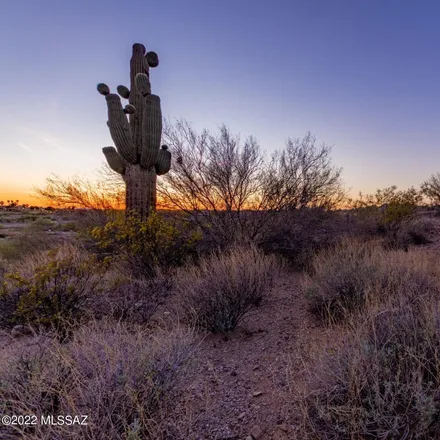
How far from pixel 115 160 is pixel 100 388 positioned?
663cm

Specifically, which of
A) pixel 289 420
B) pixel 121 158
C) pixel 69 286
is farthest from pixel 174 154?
pixel 289 420

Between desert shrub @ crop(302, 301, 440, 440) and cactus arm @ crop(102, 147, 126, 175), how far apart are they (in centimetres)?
678

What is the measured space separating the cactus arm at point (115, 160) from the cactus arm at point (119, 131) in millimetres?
193

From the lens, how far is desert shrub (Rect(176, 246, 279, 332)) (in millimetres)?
3887

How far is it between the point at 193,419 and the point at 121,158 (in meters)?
6.76

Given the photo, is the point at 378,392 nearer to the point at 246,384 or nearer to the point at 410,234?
the point at 246,384

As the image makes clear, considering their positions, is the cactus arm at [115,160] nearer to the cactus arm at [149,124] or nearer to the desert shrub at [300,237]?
the cactus arm at [149,124]

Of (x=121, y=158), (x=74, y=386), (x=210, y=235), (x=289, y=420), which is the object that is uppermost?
(x=121, y=158)

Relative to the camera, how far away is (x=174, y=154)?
8516mm

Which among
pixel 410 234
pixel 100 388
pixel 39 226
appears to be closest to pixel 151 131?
pixel 100 388

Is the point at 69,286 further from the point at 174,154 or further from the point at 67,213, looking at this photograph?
the point at 67,213

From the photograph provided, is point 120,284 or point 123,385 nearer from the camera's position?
point 123,385

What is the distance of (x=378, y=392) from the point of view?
1862 mm

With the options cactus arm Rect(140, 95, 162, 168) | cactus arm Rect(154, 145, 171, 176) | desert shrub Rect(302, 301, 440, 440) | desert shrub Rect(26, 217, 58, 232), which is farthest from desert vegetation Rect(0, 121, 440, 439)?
desert shrub Rect(26, 217, 58, 232)
